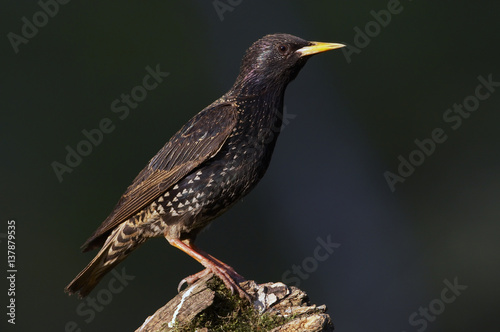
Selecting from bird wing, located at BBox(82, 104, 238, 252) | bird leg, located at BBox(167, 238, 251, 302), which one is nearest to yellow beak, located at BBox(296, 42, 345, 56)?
bird wing, located at BBox(82, 104, 238, 252)

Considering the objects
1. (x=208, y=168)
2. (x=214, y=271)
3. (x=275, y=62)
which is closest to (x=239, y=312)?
(x=214, y=271)

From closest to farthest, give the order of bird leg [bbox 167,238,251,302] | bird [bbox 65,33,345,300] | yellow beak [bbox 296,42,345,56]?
1. bird leg [bbox 167,238,251,302]
2. bird [bbox 65,33,345,300]
3. yellow beak [bbox 296,42,345,56]

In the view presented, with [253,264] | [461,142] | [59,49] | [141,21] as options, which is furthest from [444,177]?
[59,49]

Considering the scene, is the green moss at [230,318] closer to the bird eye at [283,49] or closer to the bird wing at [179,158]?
the bird wing at [179,158]

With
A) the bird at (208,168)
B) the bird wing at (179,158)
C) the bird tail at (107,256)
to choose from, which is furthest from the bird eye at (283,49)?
the bird tail at (107,256)

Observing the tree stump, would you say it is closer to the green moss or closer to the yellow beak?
the green moss

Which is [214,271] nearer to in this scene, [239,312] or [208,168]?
[239,312]
